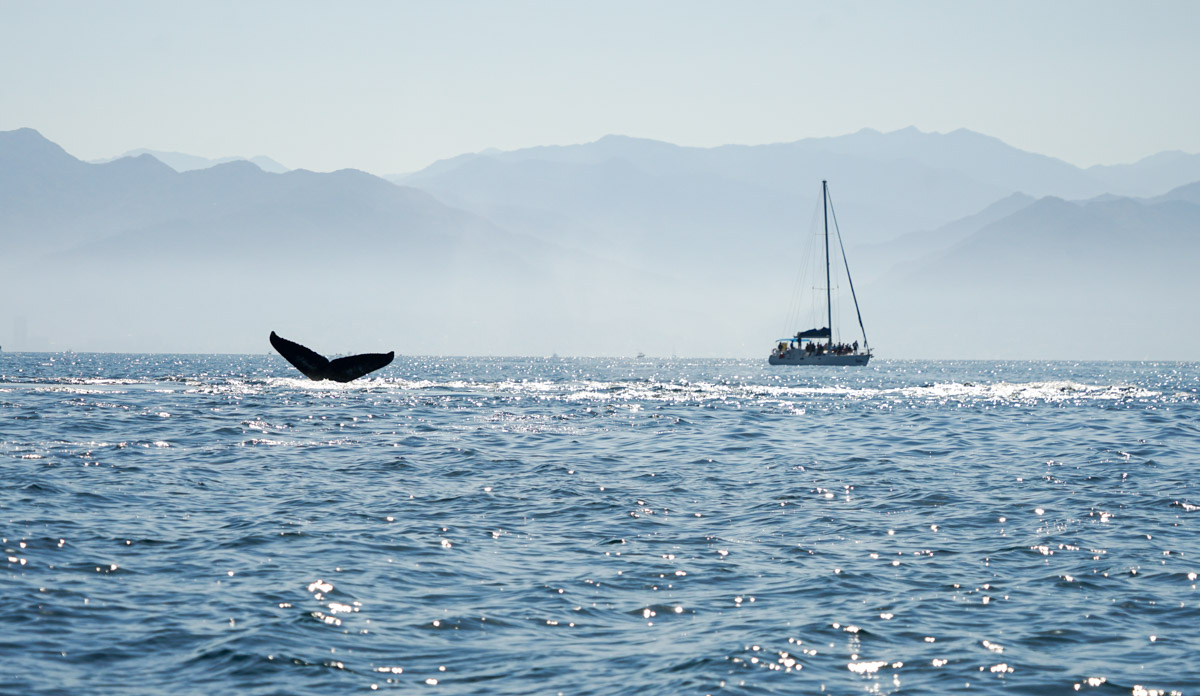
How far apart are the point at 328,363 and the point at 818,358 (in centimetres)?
8477

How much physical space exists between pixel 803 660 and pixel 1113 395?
71.7 meters

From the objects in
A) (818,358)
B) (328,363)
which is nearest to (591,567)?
(328,363)

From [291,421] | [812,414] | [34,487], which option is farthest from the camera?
[812,414]

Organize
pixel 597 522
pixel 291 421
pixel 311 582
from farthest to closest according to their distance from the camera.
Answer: pixel 291 421 < pixel 597 522 < pixel 311 582

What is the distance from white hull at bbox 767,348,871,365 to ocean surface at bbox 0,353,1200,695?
112 metres

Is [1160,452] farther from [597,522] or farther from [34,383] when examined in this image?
[34,383]

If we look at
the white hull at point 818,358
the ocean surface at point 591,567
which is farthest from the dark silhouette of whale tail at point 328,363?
the white hull at point 818,358

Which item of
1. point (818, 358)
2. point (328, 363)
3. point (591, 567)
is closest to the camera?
point (591, 567)

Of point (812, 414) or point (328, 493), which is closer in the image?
point (328, 493)

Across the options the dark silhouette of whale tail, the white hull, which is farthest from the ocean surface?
the white hull

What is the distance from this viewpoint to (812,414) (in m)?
53.0

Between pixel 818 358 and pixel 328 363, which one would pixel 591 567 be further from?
pixel 818 358

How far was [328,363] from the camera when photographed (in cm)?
7969

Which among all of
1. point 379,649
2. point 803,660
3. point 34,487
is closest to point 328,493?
point 34,487
